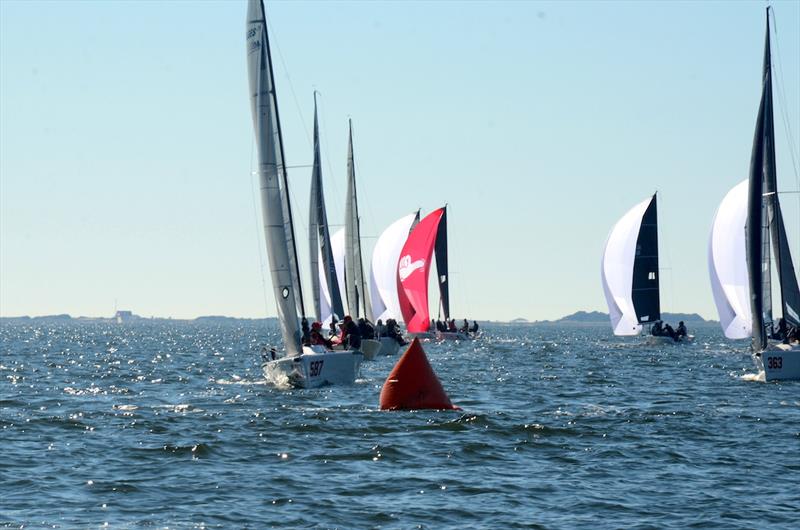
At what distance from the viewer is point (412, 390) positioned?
23.8 meters

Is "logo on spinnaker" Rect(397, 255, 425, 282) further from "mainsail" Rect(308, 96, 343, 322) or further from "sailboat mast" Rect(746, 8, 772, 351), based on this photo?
"sailboat mast" Rect(746, 8, 772, 351)

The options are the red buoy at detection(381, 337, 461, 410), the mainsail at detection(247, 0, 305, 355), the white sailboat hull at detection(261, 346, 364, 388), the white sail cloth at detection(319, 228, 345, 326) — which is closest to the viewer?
the red buoy at detection(381, 337, 461, 410)

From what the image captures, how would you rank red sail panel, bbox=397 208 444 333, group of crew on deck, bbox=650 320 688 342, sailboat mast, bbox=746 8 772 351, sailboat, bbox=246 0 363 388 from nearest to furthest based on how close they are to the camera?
1. sailboat, bbox=246 0 363 388
2. sailboat mast, bbox=746 8 772 351
3. red sail panel, bbox=397 208 444 333
4. group of crew on deck, bbox=650 320 688 342

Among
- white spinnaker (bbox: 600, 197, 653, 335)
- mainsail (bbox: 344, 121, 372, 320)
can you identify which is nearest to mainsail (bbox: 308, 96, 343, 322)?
mainsail (bbox: 344, 121, 372, 320)

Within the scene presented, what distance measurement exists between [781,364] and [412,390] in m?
12.2

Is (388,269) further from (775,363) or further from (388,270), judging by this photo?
(775,363)

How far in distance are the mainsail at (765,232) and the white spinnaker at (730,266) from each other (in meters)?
12.3

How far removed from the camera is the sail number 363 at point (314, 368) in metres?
28.5

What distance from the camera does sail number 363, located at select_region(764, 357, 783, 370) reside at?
3181cm

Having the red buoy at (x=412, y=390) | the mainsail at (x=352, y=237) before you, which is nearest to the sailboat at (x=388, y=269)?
the mainsail at (x=352, y=237)

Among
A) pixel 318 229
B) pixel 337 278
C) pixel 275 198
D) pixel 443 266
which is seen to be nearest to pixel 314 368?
pixel 275 198

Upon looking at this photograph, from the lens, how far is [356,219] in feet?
175

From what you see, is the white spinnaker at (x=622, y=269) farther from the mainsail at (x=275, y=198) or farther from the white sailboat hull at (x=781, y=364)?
the mainsail at (x=275, y=198)

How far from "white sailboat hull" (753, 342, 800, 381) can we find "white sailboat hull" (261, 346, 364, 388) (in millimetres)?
10332
